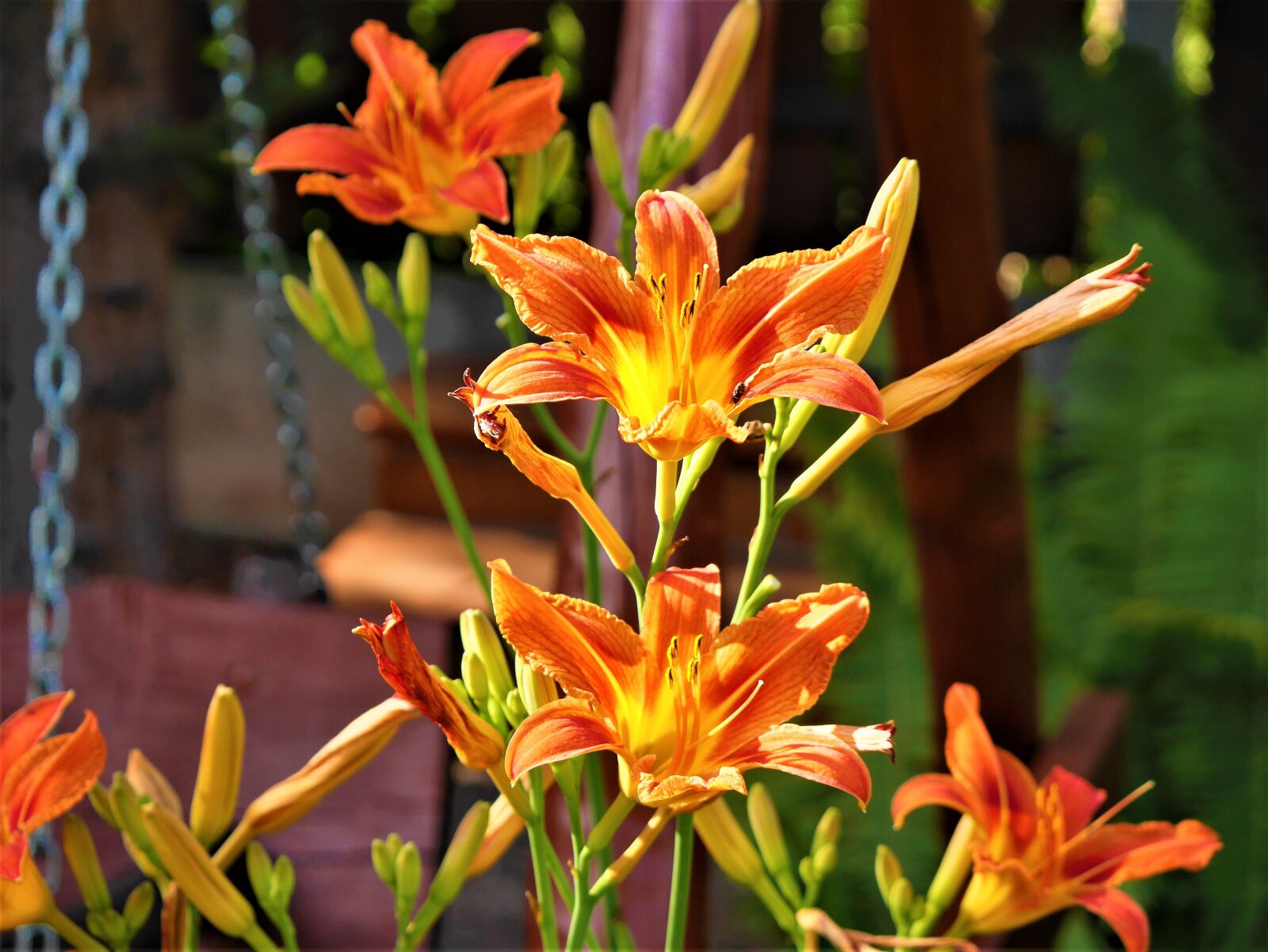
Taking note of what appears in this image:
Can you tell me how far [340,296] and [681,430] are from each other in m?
0.23

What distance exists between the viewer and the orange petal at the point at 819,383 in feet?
1.01

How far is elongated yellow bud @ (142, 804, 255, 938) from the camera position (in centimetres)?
40

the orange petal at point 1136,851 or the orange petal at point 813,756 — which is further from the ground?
the orange petal at point 813,756

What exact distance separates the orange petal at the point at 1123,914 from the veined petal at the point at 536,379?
23cm

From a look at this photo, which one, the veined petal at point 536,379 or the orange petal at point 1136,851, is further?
the orange petal at point 1136,851

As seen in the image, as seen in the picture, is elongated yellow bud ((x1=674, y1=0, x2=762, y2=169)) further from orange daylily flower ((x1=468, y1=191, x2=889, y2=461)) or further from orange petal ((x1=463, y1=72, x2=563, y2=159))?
orange daylily flower ((x1=468, y1=191, x2=889, y2=461))

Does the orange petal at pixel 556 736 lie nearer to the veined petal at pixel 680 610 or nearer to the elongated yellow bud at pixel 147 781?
the veined petal at pixel 680 610

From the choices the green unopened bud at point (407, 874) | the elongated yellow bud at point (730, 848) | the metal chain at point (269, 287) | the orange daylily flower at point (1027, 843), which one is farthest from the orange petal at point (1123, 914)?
the metal chain at point (269, 287)

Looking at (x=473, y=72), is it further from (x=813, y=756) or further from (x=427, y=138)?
(x=813, y=756)

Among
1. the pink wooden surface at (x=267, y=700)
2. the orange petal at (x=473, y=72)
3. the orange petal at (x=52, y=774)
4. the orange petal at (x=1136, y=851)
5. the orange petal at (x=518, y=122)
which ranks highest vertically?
the orange petal at (x=473, y=72)

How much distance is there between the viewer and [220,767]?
44 centimetres

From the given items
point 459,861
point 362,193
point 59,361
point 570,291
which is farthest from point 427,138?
point 59,361

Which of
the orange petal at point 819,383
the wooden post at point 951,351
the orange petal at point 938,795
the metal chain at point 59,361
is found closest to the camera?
the orange petal at point 819,383

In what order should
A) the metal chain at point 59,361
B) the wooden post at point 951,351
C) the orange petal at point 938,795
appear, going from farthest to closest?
the wooden post at point 951,351 < the metal chain at point 59,361 < the orange petal at point 938,795
